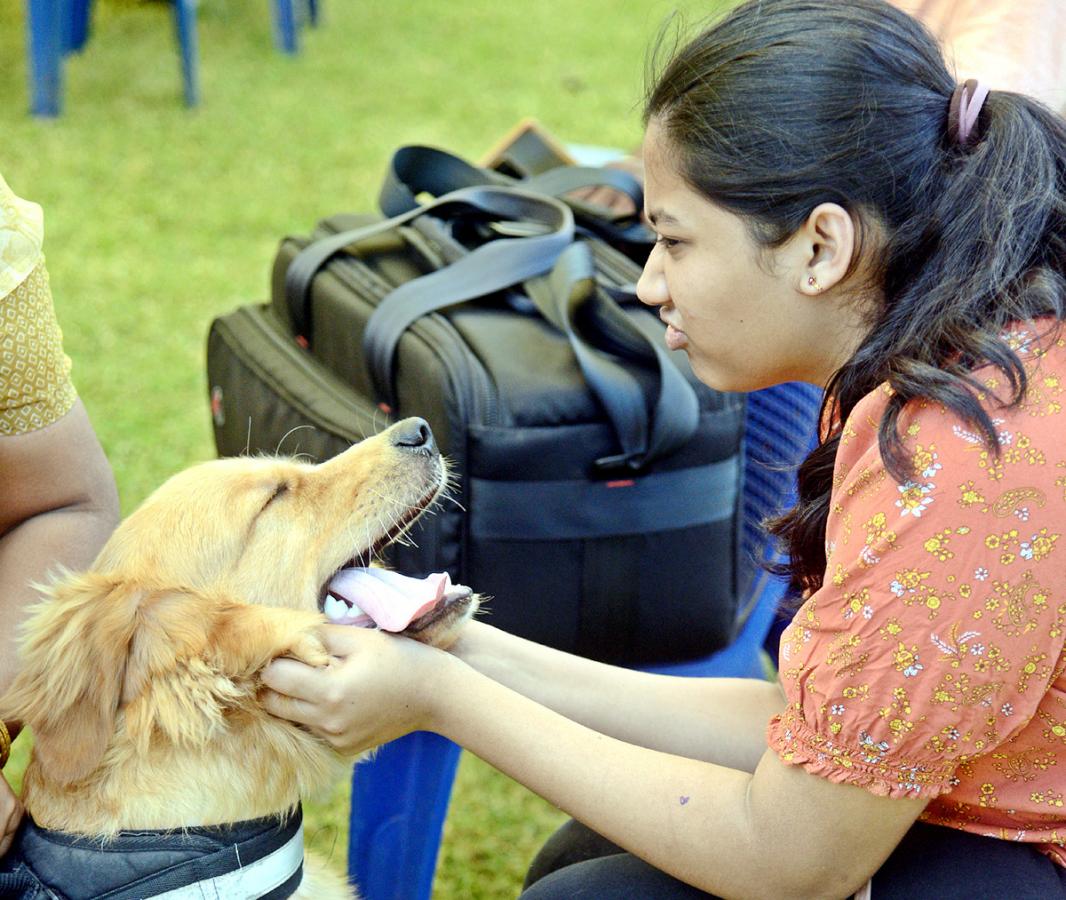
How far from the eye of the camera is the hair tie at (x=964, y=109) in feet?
4.30

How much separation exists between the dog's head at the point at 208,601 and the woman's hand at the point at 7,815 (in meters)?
0.11

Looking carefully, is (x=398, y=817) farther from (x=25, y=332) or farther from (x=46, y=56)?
(x=46, y=56)

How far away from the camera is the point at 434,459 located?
1758 millimetres

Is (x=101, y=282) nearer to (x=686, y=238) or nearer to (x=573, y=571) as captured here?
(x=573, y=571)

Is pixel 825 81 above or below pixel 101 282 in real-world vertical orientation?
above

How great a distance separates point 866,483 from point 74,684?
92 cm

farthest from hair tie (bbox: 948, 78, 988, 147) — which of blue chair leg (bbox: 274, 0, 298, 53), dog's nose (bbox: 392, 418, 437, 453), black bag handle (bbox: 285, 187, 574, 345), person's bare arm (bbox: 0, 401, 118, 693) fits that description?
blue chair leg (bbox: 274, 0, 298, 53)

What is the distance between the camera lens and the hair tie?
1311 millimetres

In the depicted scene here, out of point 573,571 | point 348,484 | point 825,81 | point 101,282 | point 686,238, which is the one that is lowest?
point 101,282

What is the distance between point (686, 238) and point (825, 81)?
23 cm

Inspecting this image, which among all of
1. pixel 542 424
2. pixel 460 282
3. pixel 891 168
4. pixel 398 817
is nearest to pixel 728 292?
pixel 891 168

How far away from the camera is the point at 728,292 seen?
140 cm

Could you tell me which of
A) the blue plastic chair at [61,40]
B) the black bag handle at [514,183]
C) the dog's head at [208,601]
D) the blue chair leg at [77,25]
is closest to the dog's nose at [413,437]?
the dog's head at [208,601]

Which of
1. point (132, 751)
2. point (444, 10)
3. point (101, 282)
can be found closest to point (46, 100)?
point (101, 282)
